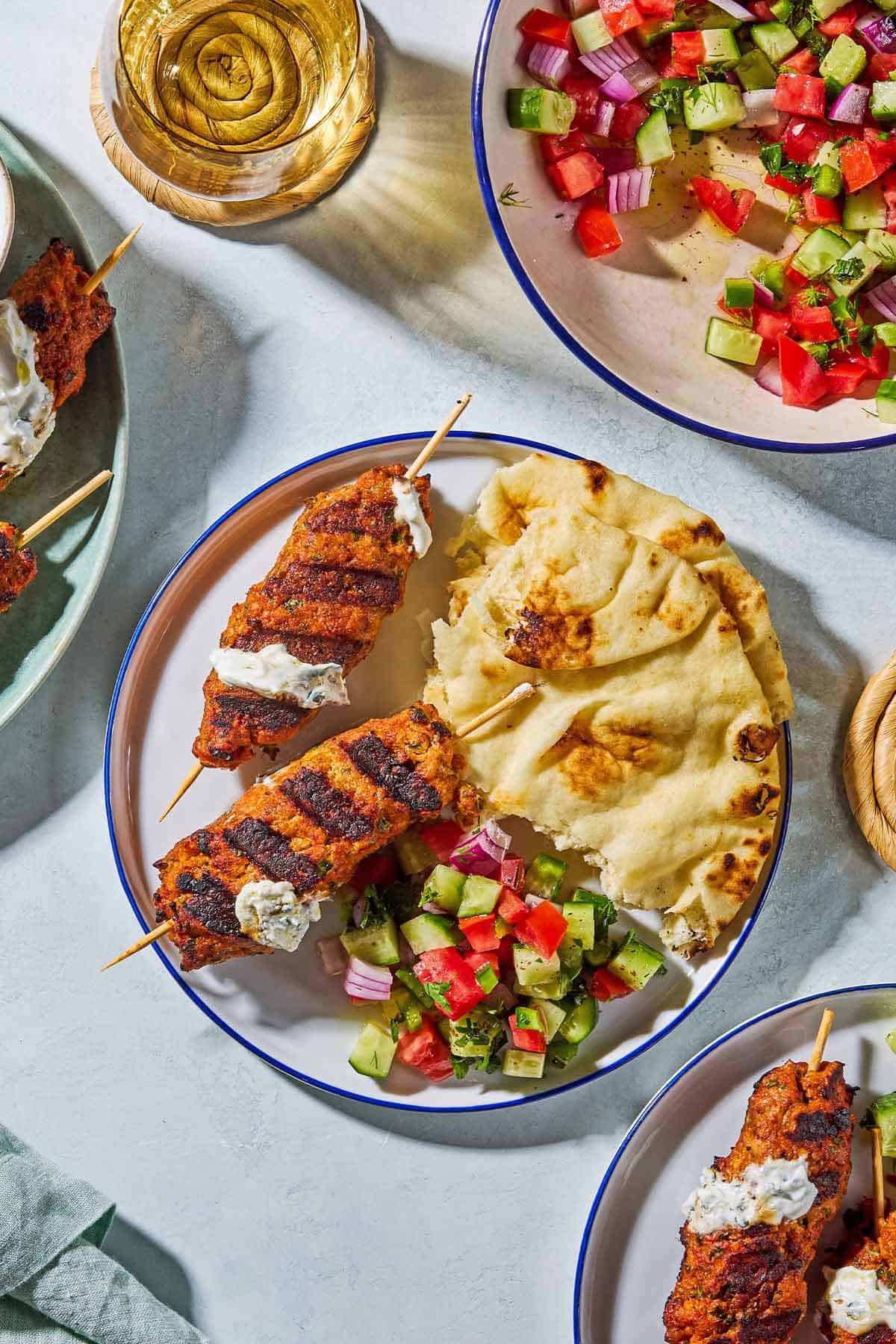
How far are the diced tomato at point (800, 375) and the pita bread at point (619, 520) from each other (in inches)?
20.4

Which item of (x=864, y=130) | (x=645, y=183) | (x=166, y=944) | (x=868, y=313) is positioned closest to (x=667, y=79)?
(x=645, y=183)

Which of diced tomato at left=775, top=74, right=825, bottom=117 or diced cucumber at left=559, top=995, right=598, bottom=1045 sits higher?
diced tomato at left=775, top=74, right=825, bottom=117

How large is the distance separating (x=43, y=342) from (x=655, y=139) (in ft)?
6.02

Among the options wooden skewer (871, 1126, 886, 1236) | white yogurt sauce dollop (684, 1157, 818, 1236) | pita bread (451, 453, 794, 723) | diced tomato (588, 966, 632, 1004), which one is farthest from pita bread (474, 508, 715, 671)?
wooden skewer (871, 1126, 886, 1236)

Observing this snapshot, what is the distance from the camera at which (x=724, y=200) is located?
3.32m

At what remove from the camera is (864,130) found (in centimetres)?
326

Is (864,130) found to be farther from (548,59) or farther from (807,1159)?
(807,1159)

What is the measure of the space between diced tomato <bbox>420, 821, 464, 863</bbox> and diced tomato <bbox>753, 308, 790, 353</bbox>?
67.8 inches

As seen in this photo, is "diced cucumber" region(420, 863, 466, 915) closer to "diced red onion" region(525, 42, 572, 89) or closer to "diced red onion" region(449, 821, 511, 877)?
"diced red onion" region(449, 821, 511, 877)


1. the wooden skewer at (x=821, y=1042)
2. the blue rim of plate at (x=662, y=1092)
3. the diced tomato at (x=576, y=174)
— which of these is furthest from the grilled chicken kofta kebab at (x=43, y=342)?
the wooden skewer at (x=821, y=1042)

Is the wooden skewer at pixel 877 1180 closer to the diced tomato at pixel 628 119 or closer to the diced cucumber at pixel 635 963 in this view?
the diced cucumber at pixel 635 963

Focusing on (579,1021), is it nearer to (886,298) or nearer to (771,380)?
(771,380)

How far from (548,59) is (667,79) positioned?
1.27 feet

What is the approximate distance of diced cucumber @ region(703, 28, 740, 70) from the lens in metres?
3.16
